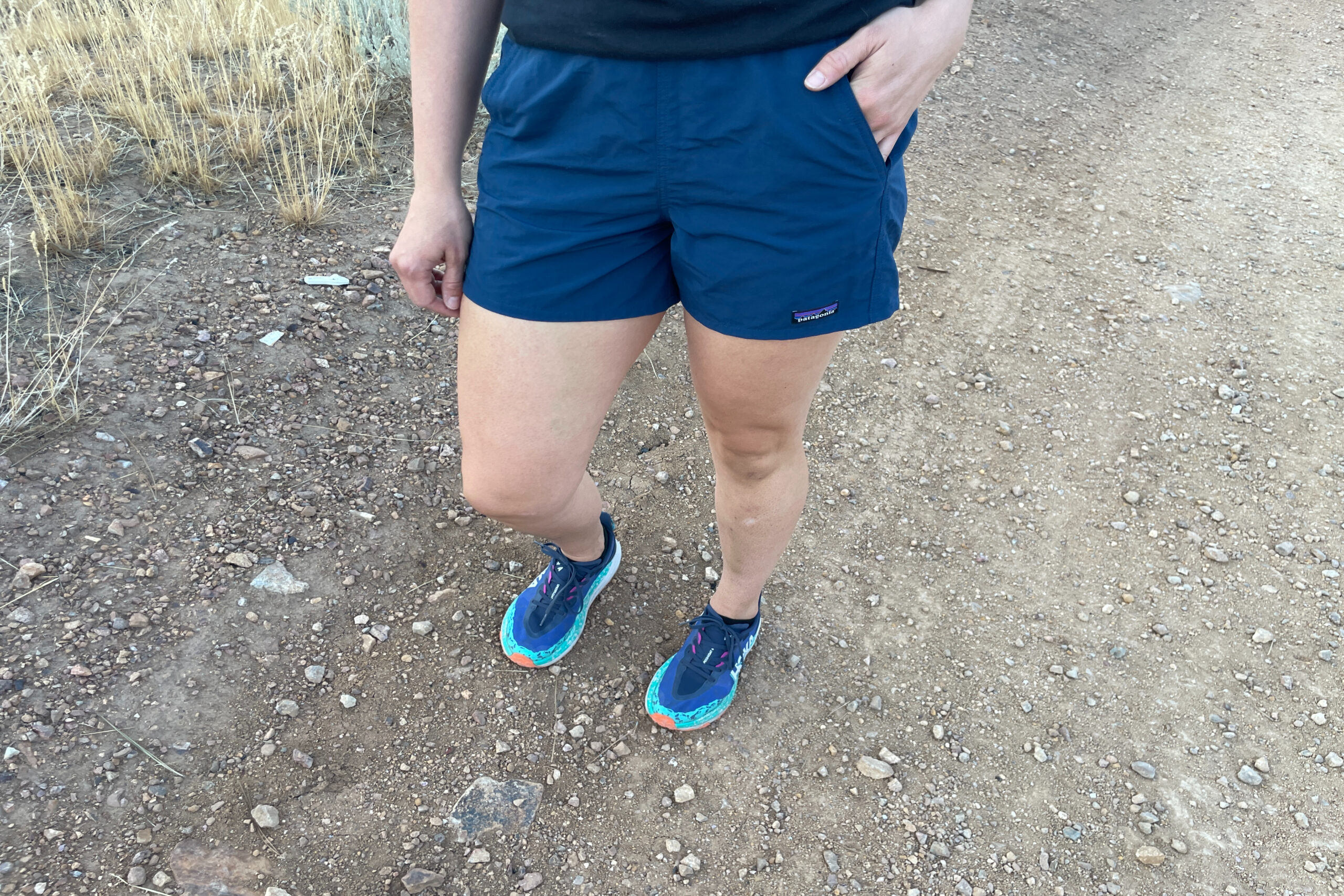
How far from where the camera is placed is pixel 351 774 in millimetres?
1968

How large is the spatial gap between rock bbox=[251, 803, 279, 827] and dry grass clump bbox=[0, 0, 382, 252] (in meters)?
2.16

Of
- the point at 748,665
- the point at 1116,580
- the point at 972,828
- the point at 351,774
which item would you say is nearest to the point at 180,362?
the point at 351,774

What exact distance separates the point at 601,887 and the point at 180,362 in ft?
6.82

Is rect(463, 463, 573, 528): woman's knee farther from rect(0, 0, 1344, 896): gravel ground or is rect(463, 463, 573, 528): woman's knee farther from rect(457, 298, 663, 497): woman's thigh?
rect(0, 0, 1344, 896): gravel ground

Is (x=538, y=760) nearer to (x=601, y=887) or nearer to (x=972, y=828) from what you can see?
(x=601, y=887)

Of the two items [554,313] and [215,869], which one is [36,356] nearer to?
[215,869]

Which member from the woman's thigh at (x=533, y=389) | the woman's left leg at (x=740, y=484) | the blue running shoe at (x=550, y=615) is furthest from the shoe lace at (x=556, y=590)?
the woman's thigh at (x=533, y=389)

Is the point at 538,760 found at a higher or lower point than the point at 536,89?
lower

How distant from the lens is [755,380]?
1.39 m

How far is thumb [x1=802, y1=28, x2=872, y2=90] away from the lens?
3.72ft

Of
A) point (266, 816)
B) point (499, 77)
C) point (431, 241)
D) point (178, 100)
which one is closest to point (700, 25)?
point (499, 77)

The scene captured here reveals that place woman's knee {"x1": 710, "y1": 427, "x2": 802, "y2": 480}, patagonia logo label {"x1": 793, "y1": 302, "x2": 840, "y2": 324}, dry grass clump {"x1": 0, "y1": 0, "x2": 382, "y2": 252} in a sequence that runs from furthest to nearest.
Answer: dry grass clump {"x1": 0, "y1": 0, "x2": 382, "y2": 252}, woman's knee {"x1": 710, "y1": 427, "x2": 802, "y2": 480}, patagonia logo label {"x1": 793, "y1": 302, "x2": 840, "y2": 324}

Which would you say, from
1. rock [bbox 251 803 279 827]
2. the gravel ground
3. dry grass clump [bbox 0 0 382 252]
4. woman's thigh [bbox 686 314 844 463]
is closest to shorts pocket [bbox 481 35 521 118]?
woman's thigh [bbox 686 314 844 463]

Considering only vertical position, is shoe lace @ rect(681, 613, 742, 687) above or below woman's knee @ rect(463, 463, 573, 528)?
below
